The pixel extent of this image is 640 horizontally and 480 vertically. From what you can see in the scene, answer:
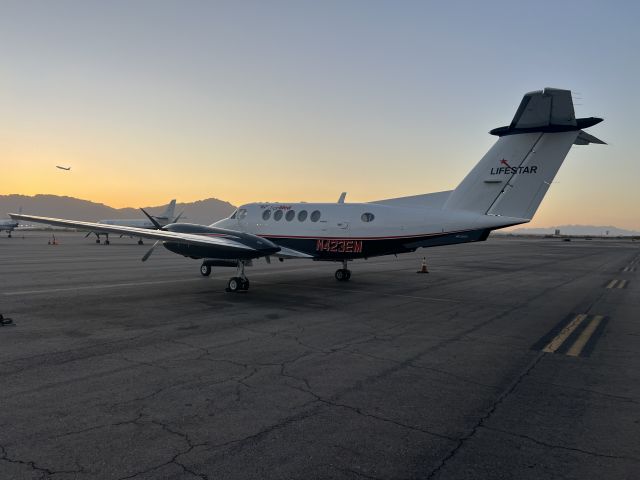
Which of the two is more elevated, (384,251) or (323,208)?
(323,208)

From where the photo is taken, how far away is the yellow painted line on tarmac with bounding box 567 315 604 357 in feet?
27.0

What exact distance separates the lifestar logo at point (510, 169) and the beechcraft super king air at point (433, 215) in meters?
0.03

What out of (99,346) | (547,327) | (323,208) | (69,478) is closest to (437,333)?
(547,327)

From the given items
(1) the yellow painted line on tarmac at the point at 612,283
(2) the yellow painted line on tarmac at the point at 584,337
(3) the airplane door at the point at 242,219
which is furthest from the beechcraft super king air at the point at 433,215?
(1) the yellow painted line on tarmac at the point at 612,283

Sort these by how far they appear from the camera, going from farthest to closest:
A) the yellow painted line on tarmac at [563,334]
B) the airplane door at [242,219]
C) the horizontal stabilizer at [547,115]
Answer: the airplane door at [242,219] < the horizontal stabilizer at [547,115] < the yellow painted line on tarmac at [563,334]

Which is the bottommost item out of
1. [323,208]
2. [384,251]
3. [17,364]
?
[17,364]

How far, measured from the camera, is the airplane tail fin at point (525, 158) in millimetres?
13245

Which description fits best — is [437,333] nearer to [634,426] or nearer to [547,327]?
[547,327]

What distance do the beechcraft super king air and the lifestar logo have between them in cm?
3

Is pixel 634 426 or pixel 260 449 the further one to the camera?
pixel 634 426

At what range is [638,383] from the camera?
21.2ft

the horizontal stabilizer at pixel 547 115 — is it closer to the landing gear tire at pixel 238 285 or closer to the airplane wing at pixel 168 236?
the airplane wing at pixel 168 236

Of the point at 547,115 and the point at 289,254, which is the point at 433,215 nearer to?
the point at 547,115

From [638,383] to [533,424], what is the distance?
283 cm
